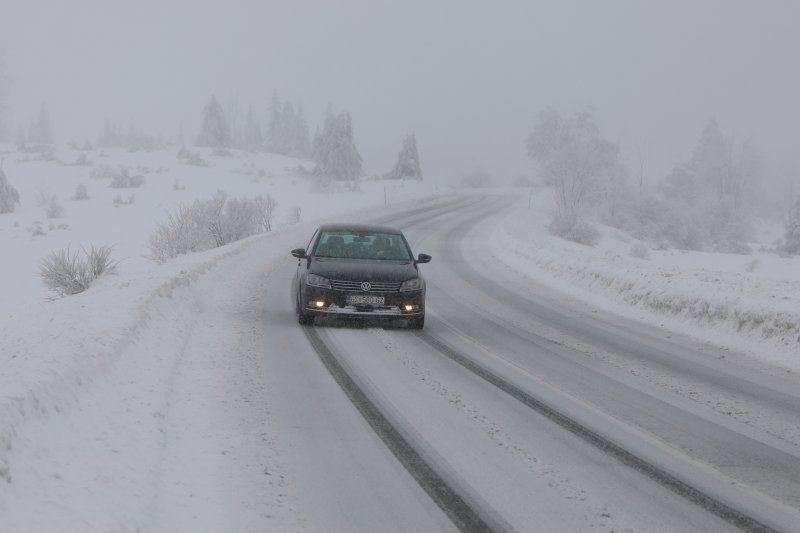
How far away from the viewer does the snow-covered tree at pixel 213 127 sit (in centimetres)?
8938

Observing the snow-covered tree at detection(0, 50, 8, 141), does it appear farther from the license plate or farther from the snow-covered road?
the license plate

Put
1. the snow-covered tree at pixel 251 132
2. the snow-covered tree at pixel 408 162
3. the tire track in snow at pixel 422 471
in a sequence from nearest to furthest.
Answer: the tire track in snow at pixel 422 471 < the snow-covered tree at pixel 408 162 < the snow-covered tree at pixel 251 132

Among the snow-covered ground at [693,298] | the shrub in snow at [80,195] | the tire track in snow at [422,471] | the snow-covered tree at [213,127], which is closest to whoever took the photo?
the tire track in snow at [422,471]

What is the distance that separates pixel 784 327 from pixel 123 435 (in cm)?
898

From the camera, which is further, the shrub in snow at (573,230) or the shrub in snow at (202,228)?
the shrub in snow at (573,230)

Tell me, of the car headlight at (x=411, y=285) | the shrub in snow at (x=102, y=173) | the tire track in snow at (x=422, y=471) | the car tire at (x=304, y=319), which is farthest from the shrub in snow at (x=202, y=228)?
the shrub in snow at (x=102, y=173)

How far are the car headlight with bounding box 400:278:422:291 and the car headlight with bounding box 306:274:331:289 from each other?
3.72 ft

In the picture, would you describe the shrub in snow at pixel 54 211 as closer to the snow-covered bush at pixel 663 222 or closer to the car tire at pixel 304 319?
the car tire at pixel 304 319

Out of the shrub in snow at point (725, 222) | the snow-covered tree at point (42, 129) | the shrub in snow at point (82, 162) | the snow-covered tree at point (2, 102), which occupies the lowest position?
the shrub in snow at point (725, 222)

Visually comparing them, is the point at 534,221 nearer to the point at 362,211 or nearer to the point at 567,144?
the point at 362,211

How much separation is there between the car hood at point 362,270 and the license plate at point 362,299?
0.26 metres

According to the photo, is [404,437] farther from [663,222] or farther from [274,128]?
[274,128]

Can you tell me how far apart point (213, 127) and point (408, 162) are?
28.8 meters

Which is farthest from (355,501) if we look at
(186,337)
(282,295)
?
(282,295)
